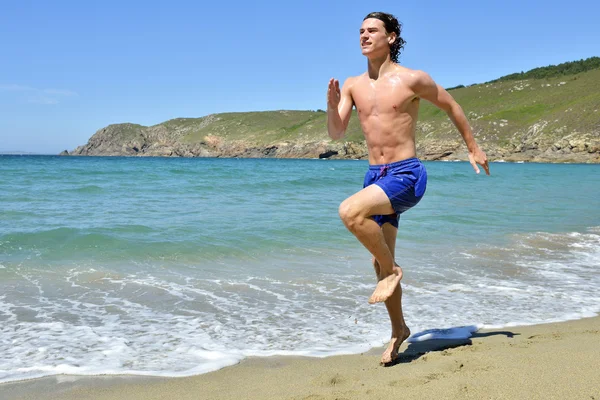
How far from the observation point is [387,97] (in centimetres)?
374

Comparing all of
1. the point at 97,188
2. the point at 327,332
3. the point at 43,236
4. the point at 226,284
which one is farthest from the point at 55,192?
the point at 327,332

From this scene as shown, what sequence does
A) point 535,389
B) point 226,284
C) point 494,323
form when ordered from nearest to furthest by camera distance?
point 535,389
point 494,323
point 226,284

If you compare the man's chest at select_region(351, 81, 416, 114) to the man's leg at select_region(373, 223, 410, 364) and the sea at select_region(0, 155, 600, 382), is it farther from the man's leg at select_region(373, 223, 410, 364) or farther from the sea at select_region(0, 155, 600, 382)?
the sea at select_region(0, 155, 600, 382)

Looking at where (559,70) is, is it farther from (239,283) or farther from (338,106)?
(338,106)

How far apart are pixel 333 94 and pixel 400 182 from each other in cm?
75

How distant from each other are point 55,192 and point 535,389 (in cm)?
1776

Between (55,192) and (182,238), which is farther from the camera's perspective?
(55,192)

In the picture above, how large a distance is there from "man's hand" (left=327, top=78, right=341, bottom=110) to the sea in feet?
6.02

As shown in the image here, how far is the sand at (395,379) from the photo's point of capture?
2.91 metres

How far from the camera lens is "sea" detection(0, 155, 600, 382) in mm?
4215

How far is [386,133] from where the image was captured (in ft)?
12.3

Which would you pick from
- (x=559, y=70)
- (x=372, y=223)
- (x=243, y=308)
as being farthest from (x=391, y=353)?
(x=559, y=70)

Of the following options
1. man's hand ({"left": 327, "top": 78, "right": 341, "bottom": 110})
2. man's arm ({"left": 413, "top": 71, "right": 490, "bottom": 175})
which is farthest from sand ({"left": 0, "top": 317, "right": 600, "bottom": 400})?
man's hand ({"left": 327, "top": 78, "right": 341, "bottom": 110})

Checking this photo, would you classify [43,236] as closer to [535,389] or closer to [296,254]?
[296,254]
